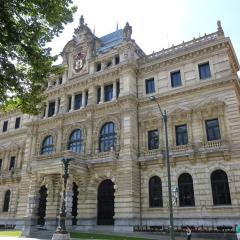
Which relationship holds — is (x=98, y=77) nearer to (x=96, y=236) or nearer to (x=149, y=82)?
(x=149, y=82)

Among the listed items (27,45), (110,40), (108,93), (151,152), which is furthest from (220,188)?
(110,40)

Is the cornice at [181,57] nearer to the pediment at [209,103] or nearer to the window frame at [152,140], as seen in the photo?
the pediment at [209,103]

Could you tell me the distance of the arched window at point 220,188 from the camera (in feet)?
90.4

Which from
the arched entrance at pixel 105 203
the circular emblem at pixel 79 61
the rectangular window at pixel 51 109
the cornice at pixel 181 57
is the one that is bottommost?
the arched entrance at pixel 105 203

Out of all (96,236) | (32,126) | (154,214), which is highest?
(32,126)

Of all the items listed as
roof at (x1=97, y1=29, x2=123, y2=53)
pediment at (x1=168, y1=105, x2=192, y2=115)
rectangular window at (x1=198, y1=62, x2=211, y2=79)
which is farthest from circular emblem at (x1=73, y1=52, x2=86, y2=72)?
rectangular window at (x1=198, y1=62, x2=211, y2=79)

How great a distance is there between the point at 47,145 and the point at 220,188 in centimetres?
2372

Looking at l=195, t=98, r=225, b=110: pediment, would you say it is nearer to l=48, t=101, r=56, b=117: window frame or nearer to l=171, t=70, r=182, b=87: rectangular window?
l=171, t=70, r=182, b=87: rectangular window

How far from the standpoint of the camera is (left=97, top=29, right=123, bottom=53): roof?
43188 mm

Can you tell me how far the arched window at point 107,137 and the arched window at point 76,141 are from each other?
9.80ft

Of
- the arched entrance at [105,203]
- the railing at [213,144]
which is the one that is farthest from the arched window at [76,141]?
the railing at [213,144]

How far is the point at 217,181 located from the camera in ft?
93.1

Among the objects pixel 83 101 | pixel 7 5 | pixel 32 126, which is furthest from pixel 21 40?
pixel 32 126

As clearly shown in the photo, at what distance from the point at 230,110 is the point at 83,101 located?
19.0 m
